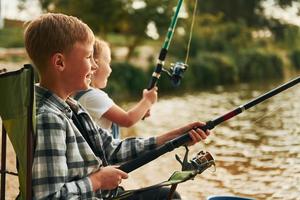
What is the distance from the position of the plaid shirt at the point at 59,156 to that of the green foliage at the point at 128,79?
13.6 m

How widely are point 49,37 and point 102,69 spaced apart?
4.23 feet

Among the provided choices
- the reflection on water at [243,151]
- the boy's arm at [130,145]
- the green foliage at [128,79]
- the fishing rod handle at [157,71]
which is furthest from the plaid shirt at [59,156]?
the green foliage at [128,79]

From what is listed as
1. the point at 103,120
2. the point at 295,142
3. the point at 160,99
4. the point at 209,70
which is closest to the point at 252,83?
the point at 209,70

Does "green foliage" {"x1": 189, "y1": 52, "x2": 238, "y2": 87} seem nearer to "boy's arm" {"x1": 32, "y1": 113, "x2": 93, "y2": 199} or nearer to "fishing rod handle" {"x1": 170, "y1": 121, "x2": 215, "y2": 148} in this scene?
"fishing rod handle" {"x1": 170, "y1": 121, "x2": 215, "y2": 148}

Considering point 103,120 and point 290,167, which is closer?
point 103,120

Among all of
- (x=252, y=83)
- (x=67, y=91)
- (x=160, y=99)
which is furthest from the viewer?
(x=252, y=83)

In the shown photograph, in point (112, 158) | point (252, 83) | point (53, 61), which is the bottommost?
point (252, 83)

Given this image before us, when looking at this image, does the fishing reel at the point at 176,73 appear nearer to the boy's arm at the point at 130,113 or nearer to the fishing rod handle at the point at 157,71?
the fishing rod handle at the point at 157,71

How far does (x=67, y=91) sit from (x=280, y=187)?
12.7ft

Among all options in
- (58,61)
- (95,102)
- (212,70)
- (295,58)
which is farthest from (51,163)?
(295,58)

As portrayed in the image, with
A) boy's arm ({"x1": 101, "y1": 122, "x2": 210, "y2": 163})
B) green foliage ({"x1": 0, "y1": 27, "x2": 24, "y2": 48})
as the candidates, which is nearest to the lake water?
boy's arm ({"x1": 101, "y1": 122, "x2": 210, "y2": 163})

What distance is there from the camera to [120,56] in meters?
21.1

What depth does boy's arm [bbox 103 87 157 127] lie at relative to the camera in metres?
3.28

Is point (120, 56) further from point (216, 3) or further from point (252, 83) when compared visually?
point (216, 3)
